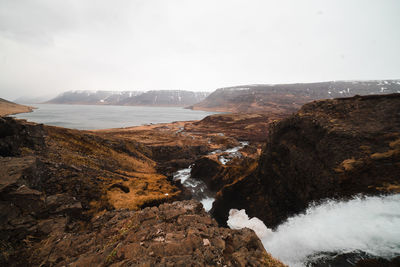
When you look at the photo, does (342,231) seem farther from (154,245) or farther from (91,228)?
(91,228)

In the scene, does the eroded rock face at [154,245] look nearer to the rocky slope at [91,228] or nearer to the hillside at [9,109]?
the rocky slope at [91,228]

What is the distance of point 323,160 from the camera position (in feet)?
31.9

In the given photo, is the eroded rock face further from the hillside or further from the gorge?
the hillside

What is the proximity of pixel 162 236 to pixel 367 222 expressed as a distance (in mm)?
8122

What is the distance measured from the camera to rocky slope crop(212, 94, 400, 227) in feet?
25.0

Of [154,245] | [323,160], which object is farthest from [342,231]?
[154,245]

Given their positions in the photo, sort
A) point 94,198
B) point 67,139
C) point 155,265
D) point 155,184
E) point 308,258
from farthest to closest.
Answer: point 67,139 < point 155,184 < point 94,198 < point 308,258 < point 155,265

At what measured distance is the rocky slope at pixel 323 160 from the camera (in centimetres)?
Answer: 762

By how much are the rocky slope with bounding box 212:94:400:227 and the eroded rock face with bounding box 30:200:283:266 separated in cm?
587

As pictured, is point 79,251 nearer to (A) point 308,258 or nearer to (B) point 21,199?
(B) point 21,199

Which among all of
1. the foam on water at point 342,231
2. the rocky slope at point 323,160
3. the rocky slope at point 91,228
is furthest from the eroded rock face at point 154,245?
the rocky slope at point 323,160

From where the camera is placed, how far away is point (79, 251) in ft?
19.2

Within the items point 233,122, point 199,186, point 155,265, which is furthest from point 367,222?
point 233,122

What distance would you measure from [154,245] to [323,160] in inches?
418
